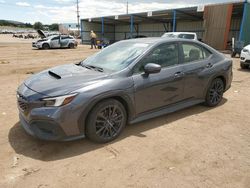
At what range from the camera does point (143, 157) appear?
10.0ft

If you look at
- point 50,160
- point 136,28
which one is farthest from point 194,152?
point 136,28

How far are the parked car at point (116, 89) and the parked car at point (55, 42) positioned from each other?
65.8 ft

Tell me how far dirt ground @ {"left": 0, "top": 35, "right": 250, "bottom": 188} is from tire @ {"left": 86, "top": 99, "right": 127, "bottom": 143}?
14 centimetres

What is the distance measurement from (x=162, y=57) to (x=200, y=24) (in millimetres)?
29001

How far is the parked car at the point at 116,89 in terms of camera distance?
296cm

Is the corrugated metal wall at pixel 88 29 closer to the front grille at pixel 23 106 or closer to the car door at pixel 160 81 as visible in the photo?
the car door at pixel 160 81

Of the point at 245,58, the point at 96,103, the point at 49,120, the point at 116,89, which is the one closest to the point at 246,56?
the point at 245,58

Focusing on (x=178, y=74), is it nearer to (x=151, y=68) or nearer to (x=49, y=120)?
(x=151, y=68)

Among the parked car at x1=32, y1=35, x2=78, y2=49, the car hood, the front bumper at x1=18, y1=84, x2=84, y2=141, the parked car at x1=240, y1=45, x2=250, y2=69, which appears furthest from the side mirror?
the parked car at x1=32, y1=35, x2=78, y2=49

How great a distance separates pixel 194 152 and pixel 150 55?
170cm

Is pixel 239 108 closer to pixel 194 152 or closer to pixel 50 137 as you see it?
pixel 194 152

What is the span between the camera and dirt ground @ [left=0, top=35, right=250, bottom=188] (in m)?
2.59

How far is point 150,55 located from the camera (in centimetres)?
377

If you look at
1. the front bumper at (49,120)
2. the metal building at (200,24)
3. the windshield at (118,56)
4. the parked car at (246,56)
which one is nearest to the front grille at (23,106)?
the front bumper at (49,120)
